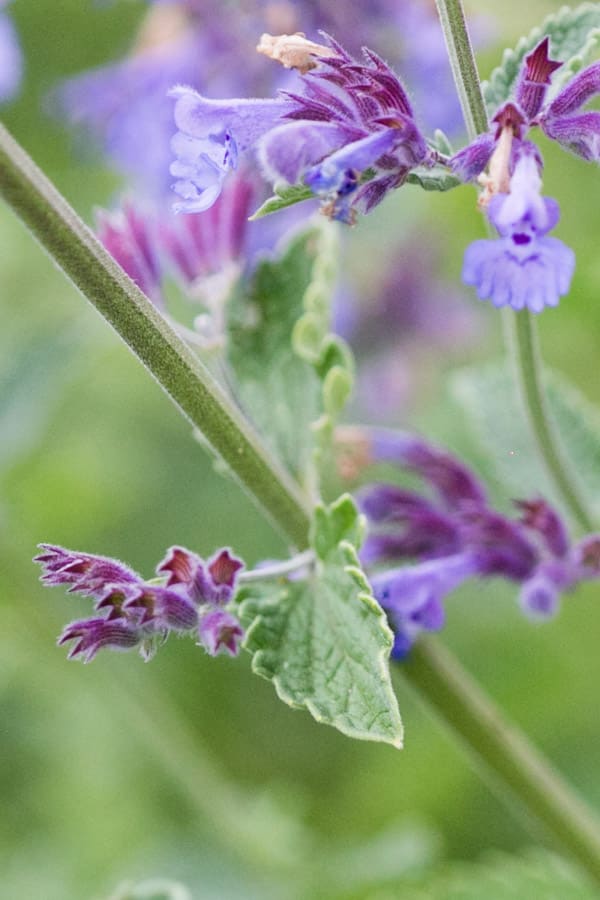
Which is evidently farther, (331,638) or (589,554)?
(589,554)

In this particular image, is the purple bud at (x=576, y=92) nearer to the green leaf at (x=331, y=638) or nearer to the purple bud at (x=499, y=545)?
the green leaf at (x=331, y=638)

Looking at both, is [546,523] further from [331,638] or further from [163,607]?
[163,607]

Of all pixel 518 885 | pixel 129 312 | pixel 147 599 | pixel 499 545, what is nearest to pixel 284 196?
pixel 129 312

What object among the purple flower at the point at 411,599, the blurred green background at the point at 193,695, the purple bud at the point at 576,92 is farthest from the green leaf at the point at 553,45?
the blurred green background at the point at 193,695

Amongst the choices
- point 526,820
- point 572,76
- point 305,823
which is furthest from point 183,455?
point 572,76

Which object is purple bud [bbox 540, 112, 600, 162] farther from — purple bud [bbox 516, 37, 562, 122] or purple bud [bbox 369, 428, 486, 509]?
purple bud [bbox 369, 428, 486, 509]

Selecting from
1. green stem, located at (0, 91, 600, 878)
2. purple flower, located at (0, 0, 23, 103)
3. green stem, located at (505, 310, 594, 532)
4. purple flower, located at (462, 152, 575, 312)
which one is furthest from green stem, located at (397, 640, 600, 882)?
purple flower, located at (0, 0, 23, 103)

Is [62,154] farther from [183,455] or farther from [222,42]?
[222,42]
